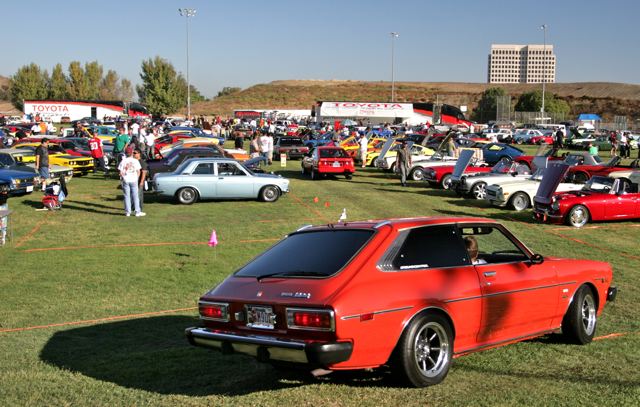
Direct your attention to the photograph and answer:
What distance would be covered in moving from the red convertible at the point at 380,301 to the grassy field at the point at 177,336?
34 centimetres

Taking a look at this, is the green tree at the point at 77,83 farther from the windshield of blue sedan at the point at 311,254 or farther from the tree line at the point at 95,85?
the windshield of blue sedan at the point at 311,254

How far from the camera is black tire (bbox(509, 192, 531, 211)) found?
58.4 feet

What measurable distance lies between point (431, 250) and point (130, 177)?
38.5 feet

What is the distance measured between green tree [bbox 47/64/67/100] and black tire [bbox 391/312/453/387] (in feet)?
393

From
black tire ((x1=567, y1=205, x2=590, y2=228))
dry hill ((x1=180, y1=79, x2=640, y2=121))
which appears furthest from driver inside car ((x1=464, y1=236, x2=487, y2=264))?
dry hill ((x1=180, y1=79, x2=640, y2=121))

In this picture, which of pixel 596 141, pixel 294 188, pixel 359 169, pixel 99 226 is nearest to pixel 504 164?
pixel 294 188

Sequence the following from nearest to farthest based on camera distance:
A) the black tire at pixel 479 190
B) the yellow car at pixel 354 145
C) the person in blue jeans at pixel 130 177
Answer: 1. the person in blue jeans at pixel 130 177
2. the black tire at pixel 479 190
3. the yellow car at pixel 354 145

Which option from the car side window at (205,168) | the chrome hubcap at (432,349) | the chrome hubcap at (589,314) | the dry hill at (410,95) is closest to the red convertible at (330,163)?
the car side window at (205,168)

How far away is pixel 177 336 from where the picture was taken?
6383 millimetres

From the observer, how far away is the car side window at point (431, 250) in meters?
4.66

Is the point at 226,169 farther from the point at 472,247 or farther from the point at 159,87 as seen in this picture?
the point at 159,87

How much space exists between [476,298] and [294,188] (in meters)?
17.7

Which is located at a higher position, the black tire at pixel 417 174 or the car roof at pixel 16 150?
the car roof at pixel 16 150

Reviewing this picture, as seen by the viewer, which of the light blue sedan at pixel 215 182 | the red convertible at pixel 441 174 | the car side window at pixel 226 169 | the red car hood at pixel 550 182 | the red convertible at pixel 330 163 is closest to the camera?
the red car hood at pixel 550 182
